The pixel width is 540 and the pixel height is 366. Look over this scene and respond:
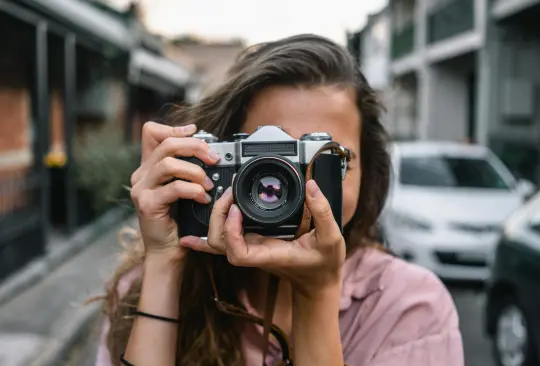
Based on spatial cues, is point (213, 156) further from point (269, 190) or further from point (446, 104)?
point (446, 104)

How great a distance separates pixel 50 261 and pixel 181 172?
260 inches

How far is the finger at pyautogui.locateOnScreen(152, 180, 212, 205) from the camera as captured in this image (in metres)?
1.42

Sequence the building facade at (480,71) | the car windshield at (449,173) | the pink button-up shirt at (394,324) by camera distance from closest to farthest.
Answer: the pink button-up shirt at (394,324) < the car windshield at (449,173) < the building facade at (480,71)

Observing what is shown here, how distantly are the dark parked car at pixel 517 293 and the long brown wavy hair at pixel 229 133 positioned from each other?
2.62 metres

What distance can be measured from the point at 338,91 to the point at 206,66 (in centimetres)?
5822

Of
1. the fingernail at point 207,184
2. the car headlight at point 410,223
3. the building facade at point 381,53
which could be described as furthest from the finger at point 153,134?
the building facade at point 381,53

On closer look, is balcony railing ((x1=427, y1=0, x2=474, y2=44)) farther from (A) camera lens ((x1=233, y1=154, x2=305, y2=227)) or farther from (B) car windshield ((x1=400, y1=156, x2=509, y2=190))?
(A) camera lens ((x1=233, y1=154, x2=305, y2=227))

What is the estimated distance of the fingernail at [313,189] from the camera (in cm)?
126

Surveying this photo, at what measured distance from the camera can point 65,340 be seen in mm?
5043

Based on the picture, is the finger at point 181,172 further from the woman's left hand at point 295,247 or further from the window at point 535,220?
the window at point 535,220

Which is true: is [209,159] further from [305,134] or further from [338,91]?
[338,91]

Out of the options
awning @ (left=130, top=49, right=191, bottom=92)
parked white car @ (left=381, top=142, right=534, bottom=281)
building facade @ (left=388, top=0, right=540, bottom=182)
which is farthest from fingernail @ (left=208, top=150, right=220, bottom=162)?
building facade @ (left=388, top=0, right=540, bottom=182)

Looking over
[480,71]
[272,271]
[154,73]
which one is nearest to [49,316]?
[272,271]

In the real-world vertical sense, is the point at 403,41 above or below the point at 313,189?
above
